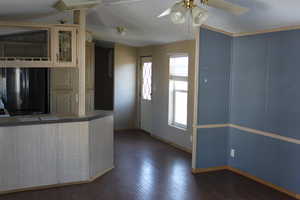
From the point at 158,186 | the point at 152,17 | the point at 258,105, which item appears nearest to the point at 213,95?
the point at 258,105

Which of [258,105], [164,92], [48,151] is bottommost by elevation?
[48,151]

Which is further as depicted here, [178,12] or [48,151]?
[48,151]

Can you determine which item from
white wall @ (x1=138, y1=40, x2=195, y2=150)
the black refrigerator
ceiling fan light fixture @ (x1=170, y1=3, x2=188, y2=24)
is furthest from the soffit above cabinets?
white wall @ (x1=138, y1=40, x2=195, y2=150)

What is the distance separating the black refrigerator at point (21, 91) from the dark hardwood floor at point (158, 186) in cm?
194

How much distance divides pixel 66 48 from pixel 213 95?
227 centimetres

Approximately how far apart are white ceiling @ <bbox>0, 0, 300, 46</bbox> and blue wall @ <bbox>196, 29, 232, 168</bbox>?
28cm

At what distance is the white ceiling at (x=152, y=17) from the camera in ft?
11.0

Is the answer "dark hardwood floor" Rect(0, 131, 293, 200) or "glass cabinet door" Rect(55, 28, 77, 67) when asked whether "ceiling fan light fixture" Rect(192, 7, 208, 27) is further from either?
"dark hardwood floor" Rect(0, 131, 293, 200)

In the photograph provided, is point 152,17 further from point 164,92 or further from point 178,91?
point 164,92

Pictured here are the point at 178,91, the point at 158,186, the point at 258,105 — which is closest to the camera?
the point at 158,186

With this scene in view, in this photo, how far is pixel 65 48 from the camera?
4.11m

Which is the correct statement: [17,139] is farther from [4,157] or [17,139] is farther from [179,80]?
[179,80]

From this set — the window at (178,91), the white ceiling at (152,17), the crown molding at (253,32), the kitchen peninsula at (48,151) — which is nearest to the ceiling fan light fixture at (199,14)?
the white ceiling at (152,17)

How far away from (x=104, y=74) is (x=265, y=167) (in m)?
5.03
